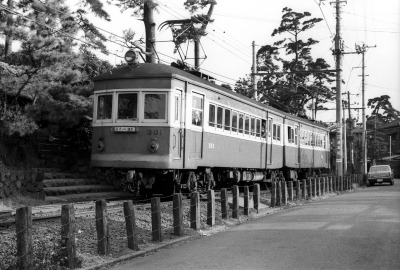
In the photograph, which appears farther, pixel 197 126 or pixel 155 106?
pixel 197 126

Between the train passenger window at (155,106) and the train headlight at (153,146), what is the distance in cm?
61

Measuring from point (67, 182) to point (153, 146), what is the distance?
13.5 ft

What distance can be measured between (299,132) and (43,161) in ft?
42.5

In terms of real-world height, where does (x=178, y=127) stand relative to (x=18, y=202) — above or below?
above

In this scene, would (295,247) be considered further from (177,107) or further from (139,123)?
(139,123)

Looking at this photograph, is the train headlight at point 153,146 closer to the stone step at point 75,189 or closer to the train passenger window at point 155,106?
the train passenger window at point 155,106

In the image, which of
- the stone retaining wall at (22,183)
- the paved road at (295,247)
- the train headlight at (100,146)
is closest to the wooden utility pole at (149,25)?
the train headlight at (100,146)

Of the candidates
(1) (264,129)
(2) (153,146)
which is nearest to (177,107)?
(2) (153,146)

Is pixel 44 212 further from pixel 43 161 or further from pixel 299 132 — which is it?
pixel 299 132

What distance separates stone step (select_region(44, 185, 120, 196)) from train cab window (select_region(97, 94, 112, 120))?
2.49m

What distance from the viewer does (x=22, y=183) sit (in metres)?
14.3

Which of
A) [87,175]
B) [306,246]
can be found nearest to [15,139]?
[87,175]

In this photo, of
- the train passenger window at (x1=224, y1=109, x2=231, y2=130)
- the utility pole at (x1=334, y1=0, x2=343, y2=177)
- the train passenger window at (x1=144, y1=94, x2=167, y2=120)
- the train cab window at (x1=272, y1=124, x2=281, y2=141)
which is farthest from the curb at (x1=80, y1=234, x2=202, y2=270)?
the utility pole at (x1=334, y1=0, x2=343, y2=177)

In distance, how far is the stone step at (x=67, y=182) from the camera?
15282 mm
